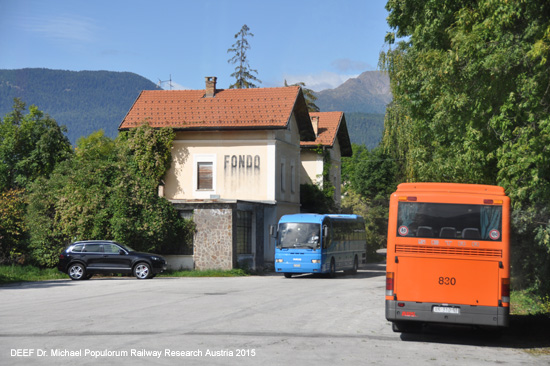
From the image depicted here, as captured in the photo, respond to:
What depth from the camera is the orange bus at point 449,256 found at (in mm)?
12141

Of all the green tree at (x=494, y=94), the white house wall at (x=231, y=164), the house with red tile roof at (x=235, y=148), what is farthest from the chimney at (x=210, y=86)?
the green tree at (x=494, y=94)

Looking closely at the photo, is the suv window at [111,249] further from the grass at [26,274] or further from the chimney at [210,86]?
the chimney at [210,86]

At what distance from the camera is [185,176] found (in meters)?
40.0

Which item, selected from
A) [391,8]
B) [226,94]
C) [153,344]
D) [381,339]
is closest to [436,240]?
[381,339]

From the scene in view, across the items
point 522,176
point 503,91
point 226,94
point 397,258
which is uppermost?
point 226,94

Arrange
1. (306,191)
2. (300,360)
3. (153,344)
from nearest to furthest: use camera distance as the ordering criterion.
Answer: (300,360) < (153,344) < (306,191)

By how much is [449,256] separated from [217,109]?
29178 mm

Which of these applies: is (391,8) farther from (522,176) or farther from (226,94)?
(226,94)

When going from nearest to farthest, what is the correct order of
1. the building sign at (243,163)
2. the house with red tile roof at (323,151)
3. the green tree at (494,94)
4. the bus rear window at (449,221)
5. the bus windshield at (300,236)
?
1. the bus rear window at (449,221)
2. the green tree at (494,94)
3. the bus windshield at (300,236)
4. the building sign at (243,163)
5. the house with red tile roof at (323,151)

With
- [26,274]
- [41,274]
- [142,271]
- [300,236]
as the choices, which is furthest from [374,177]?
[26,274]

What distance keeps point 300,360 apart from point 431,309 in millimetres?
3394

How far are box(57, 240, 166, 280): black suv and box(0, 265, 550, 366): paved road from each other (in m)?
9.44

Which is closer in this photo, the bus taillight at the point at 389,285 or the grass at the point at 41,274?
the bus taillight at the point at 389,285

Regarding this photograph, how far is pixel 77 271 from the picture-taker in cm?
Result: 2991
